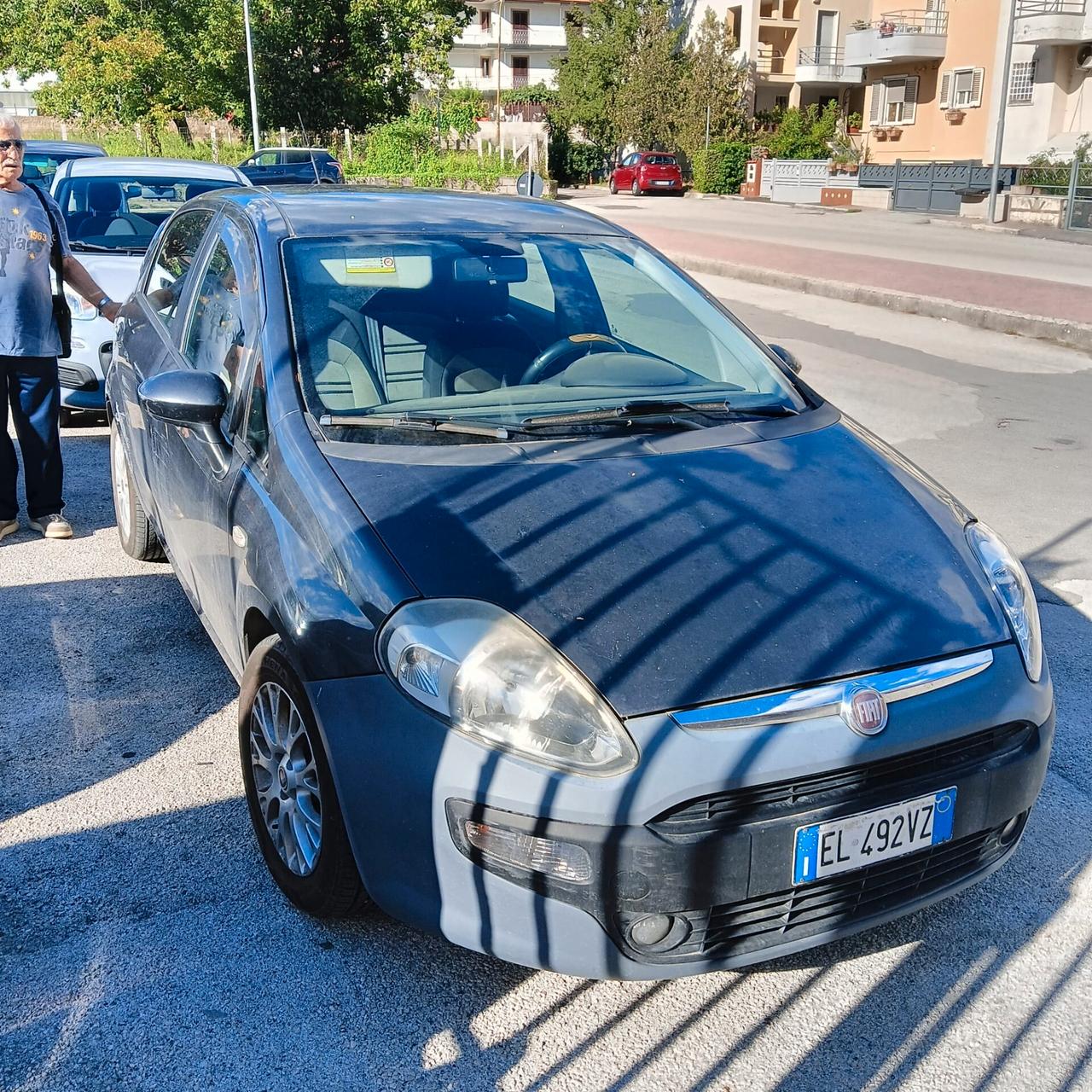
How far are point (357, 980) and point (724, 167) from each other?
46441 millimetres

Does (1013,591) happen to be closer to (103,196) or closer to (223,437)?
(223,437)

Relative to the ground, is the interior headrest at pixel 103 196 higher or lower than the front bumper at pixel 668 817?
higher

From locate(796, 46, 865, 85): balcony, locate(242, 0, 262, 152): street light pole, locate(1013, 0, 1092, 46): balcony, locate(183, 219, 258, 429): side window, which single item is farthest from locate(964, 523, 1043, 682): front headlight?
locate(796, 46, 865, 85): balcony

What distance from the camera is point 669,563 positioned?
274cm

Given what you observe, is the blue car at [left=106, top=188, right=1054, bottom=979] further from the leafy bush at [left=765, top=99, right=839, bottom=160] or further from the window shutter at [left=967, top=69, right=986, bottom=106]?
the leafy bush at [left=765, top=99, right=839, bottom=160]

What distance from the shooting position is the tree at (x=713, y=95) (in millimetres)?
49000

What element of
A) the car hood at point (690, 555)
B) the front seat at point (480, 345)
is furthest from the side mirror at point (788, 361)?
the front seat at point (480, 345)

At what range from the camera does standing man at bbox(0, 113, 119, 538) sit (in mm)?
5430

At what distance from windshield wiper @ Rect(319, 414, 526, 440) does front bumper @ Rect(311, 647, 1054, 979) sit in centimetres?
86

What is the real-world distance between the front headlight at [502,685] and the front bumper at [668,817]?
38 mm

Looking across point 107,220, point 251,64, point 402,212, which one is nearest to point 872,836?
point 402,212

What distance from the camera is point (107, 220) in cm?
853

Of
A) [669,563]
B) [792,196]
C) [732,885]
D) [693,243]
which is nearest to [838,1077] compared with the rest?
[732,885]

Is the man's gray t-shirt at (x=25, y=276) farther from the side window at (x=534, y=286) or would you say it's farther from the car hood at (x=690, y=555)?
the car hood at (x=690, y=555)
